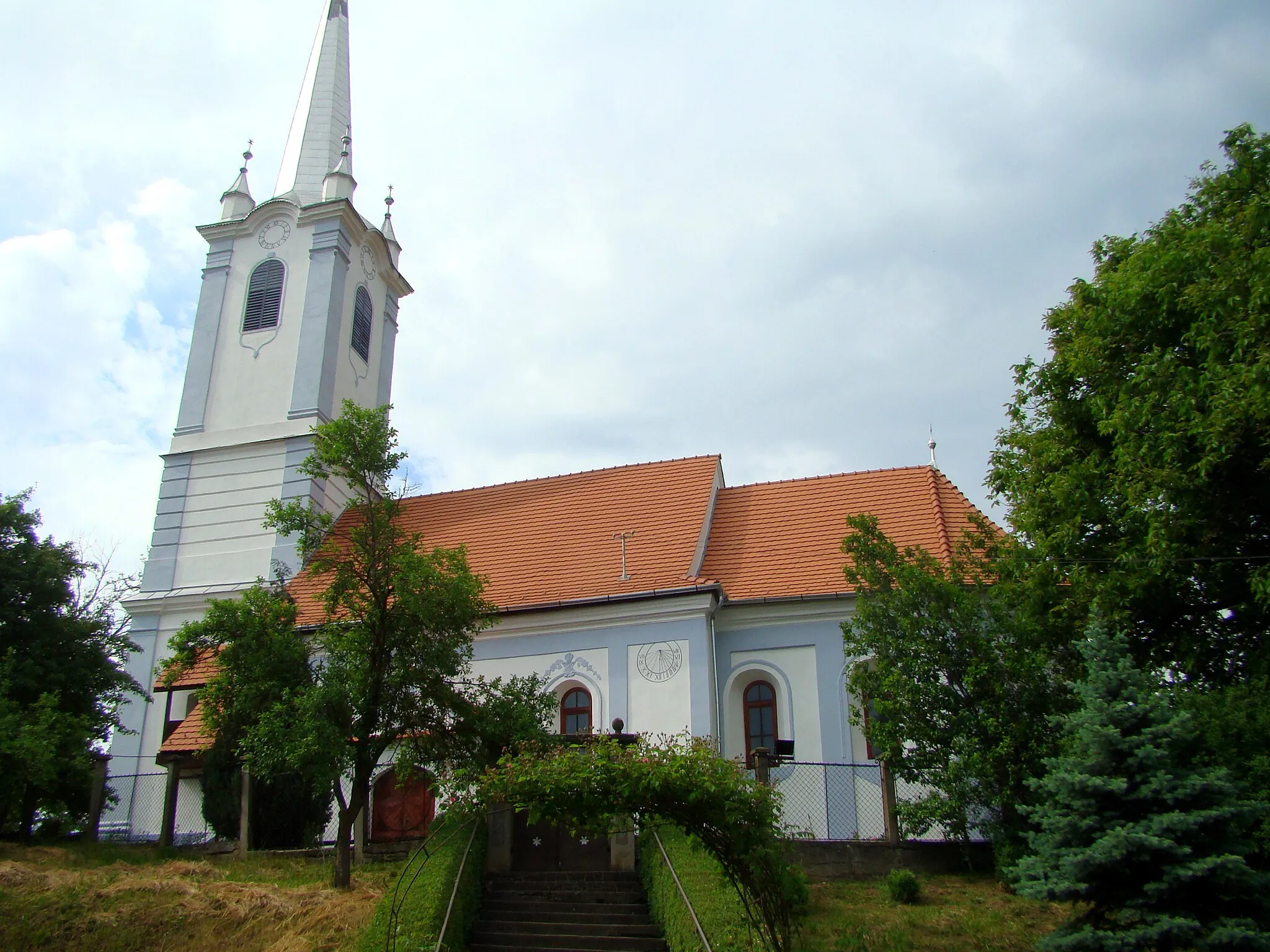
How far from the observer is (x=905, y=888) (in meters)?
14.4

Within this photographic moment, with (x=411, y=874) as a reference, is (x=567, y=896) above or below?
below

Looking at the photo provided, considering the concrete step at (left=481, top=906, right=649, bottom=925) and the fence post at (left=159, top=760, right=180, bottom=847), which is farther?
the fence post at (left=159, top=760, right=180, bottom=847)

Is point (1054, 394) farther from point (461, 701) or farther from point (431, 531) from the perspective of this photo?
point (431, 531)

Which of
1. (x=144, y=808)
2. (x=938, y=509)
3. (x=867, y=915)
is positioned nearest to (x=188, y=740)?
(x=144, y=808)

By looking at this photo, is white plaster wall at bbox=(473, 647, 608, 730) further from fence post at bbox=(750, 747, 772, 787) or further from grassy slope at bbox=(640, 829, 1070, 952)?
grassy slope at bbox=(640, 829, 1070, 952)

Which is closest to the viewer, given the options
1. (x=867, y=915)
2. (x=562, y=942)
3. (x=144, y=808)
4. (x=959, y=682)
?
(x=867, y=915)

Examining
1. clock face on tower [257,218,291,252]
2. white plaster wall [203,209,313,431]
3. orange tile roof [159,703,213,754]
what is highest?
clock face on tower [257,218,291,252]

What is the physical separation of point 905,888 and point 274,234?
80.0 ft

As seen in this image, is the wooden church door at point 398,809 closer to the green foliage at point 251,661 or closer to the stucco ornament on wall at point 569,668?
the stucco ornament on wall at point 569,668

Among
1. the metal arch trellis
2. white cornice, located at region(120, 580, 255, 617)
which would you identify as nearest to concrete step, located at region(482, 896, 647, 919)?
the metal arch trellis

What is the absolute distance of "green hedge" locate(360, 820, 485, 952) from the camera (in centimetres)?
1345

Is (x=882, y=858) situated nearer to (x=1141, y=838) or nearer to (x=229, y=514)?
(x=1141, y=838)

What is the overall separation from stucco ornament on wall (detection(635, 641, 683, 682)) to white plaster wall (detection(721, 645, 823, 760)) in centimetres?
118

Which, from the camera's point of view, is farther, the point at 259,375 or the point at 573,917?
the point at 259,375
